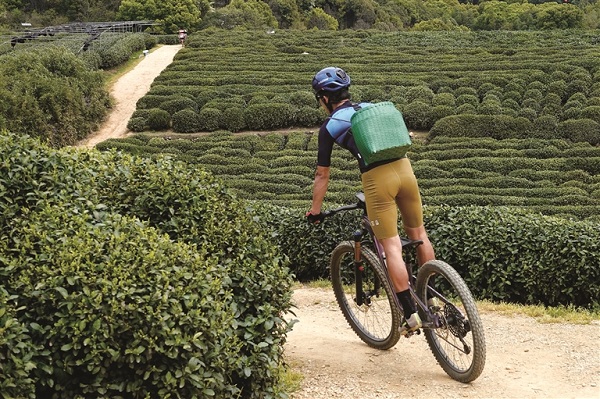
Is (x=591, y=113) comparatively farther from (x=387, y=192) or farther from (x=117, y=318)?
(x=117, y=318)

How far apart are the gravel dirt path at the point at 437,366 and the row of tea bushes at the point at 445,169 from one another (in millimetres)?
8521

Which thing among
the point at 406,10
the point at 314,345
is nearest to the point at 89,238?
the point at 314,345

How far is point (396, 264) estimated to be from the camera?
508cm

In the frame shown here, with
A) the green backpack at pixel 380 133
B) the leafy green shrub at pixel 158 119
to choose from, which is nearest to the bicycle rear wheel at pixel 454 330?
the green backpack at pixel 380 133

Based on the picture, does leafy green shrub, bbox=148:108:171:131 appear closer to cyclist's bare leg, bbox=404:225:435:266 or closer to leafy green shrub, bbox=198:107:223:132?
leafy green shrub, bbox=198:107:223:132

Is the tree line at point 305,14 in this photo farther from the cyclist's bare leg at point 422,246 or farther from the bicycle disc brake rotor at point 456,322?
the bicycle disc brake rotor at point 456,322

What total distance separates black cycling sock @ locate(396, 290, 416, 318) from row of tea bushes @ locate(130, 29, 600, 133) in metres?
19.2

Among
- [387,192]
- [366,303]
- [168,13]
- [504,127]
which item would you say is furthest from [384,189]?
[168,13]

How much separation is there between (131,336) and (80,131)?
22.2 meters

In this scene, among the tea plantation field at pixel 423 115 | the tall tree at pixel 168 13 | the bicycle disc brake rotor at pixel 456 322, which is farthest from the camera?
the tall tree at pixel 168 13

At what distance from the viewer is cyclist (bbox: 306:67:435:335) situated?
5.03 m

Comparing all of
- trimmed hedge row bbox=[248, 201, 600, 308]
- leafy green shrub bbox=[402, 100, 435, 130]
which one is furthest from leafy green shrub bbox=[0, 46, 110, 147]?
trimmed hedge row bbox=[248, 201, 600, 308]

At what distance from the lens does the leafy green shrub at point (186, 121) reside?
25062 millimetres

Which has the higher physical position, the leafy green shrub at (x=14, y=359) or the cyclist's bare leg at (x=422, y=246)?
the leafy green shrub at (x=14, y=359)
